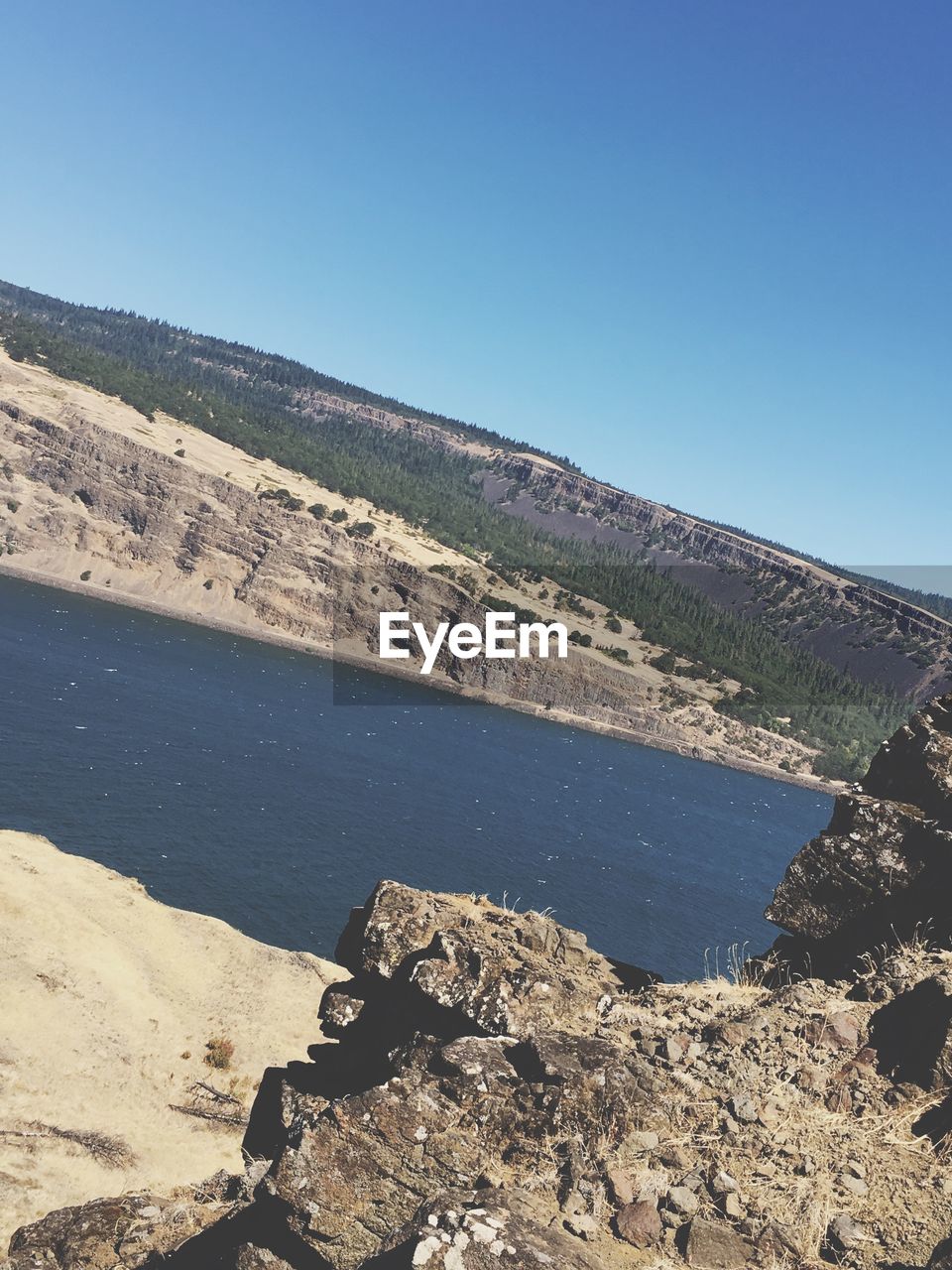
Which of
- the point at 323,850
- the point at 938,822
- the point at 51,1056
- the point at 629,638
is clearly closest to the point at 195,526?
the point at 629,638

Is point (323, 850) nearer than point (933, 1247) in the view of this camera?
No

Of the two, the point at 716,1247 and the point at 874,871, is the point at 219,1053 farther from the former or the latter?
the point at 716,1247

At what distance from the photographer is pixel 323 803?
66.7 meters

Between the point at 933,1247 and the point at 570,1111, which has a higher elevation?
the point at 933,1247

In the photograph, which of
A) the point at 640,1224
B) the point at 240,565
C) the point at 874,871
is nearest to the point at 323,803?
the point at 874,871

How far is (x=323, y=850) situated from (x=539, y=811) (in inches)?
1222

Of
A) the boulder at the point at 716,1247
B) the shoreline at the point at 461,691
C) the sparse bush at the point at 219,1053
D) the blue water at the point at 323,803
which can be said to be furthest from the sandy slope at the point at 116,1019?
the shoreline at the point at 461,691

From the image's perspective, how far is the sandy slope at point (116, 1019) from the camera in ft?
64.2

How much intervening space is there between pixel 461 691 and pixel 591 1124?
139 m

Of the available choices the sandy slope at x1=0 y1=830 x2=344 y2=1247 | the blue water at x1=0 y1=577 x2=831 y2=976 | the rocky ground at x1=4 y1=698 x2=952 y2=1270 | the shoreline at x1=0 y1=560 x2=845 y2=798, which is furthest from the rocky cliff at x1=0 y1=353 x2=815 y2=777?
the rocky ground at x1=4 y1=698 x2=952 y2=1270

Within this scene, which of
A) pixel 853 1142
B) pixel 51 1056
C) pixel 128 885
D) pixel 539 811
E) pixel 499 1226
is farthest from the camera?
pixel 539 811

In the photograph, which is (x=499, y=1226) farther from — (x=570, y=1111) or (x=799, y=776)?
(x=799, y=776)

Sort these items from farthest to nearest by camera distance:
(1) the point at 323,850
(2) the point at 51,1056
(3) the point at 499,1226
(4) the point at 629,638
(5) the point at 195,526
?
(4) the point at 629,638
(5) the point at 195,526
(1) the point at 323,850
(2) the point at 51,1056
(3) the point at 499,1226

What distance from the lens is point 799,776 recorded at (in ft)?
490
